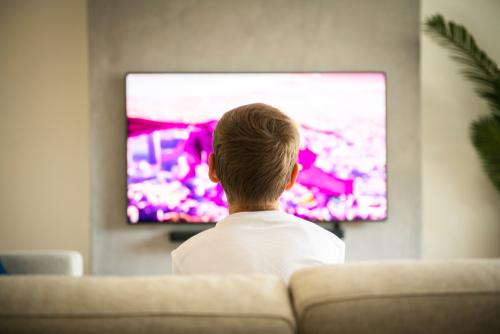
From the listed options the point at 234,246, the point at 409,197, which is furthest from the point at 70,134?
the point at 234,246

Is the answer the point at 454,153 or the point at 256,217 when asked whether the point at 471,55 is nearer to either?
Result: the point at 454,153

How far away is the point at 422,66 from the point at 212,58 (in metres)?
1.46

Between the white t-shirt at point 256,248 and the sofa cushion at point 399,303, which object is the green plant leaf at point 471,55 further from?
the sofa cushion at point 399,303

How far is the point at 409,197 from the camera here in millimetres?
3484

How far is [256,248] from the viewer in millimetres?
966

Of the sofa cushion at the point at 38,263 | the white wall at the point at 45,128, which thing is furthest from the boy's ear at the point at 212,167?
Answer: the white wall at the point at 45,128

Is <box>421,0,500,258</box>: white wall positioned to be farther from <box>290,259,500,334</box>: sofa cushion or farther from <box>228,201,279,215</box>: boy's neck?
<box>290,259,500,334</box>: sofa cushion

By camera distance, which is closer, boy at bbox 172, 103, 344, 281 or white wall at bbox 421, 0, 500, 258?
boy at bbox 172, 103, 344, 281

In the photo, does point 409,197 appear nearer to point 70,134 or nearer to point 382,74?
point 382,74

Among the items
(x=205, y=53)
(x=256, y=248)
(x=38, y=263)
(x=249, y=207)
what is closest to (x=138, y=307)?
(x=256, y=248)

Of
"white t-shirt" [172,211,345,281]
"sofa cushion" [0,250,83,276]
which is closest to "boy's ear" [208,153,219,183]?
"white t-shirt" [172,211,345,281]

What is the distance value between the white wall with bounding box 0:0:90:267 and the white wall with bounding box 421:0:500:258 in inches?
94.7

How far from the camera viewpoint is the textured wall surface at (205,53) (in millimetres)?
3391

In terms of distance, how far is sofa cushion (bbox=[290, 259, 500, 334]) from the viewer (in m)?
0.70
